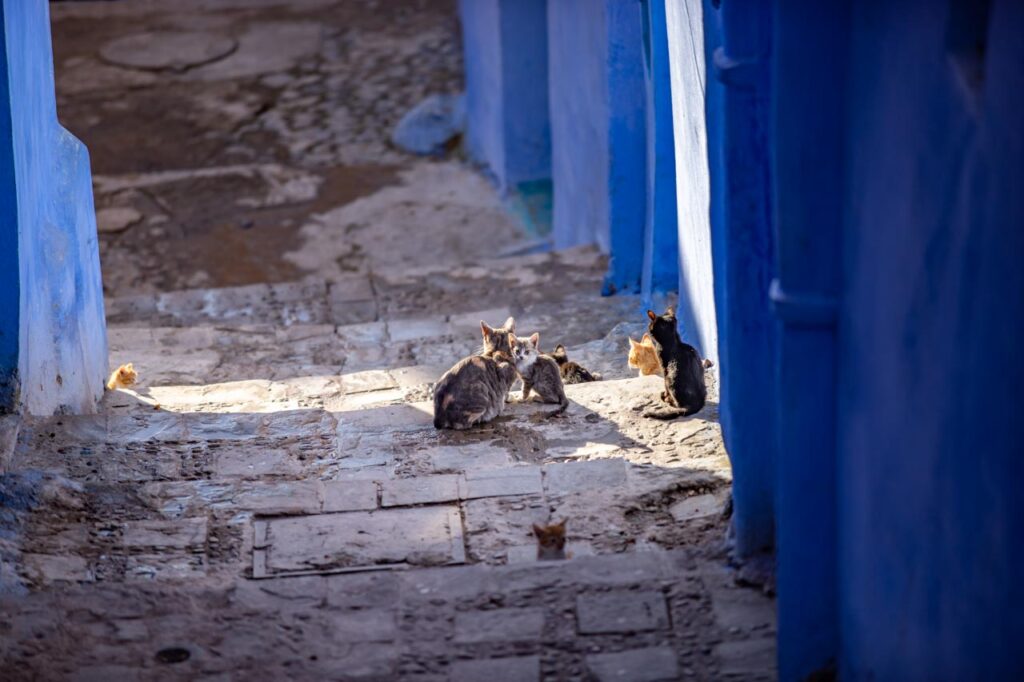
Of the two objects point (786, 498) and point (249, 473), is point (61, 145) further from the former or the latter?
point (786, 498)

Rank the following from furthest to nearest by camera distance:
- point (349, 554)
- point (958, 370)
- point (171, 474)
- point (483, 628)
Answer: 1. point (171, 474)
2. point (349, 554)
3. point (483, 628)
4. point (958, 370)

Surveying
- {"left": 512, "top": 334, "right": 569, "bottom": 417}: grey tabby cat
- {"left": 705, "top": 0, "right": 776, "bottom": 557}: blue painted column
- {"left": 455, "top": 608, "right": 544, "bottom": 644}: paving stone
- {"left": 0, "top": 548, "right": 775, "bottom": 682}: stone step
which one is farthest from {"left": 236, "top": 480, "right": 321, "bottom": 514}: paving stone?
{"left": 705, "top": 0, "right": 776, "bottom": 557}: blue painted column

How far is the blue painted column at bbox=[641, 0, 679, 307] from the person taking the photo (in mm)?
7168

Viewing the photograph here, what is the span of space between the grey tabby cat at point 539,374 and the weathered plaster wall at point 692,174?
28.2 inches

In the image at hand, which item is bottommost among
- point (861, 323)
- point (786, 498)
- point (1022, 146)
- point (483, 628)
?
point (483, 628)

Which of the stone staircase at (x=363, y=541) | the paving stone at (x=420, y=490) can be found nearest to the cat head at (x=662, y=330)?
the stone staircase at (x=363, y=541)

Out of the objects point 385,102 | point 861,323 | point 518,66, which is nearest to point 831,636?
point 861,323

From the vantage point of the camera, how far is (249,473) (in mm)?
5344

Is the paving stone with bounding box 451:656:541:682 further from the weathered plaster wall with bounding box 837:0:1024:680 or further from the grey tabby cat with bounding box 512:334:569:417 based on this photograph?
the grey tabby cat with bounding box 512:334:569:417

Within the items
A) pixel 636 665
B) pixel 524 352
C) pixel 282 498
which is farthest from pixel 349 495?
pixel 636 665

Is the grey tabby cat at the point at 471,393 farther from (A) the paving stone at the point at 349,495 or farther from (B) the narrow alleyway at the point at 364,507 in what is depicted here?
(A) the paving stone at the point at 349,495

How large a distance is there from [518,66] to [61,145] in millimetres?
6371

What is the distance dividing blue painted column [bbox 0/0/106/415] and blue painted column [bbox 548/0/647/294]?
334cm

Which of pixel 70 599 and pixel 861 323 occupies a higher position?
pixel 861 323
